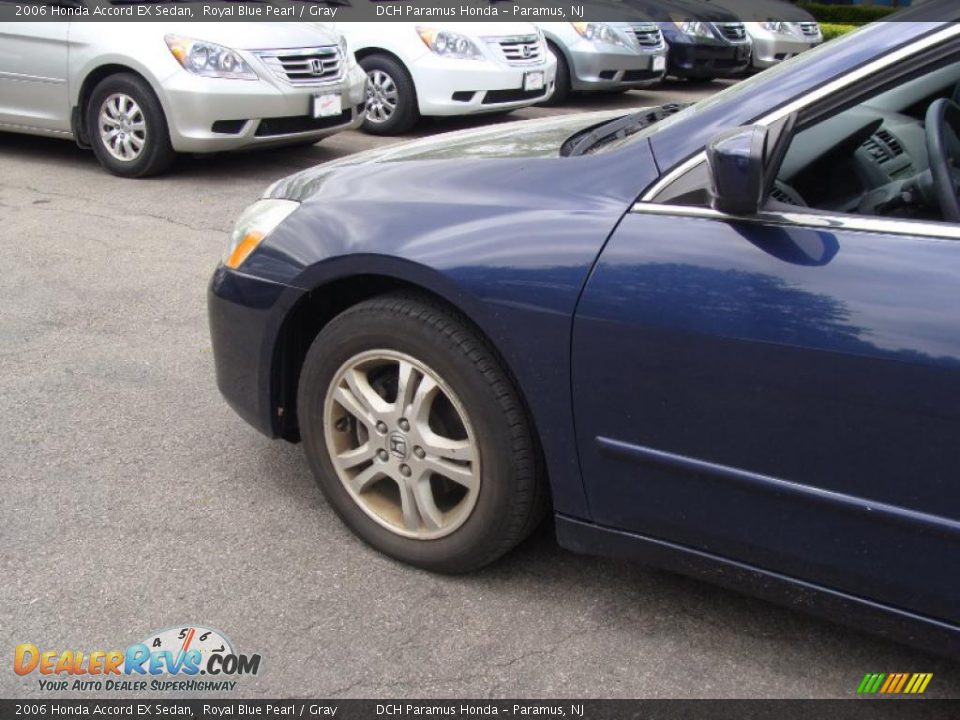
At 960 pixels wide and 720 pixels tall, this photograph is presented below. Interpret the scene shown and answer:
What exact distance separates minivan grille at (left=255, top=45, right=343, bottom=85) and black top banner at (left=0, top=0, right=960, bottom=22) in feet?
1.22

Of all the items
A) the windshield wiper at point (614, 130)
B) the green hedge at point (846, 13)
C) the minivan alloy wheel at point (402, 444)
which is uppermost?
the green hedge at point (846, 13)

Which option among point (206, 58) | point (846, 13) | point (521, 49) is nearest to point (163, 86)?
point (206, 58)

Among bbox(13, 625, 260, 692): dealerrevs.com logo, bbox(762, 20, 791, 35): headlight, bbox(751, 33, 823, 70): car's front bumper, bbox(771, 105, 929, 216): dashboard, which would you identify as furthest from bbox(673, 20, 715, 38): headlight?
bbox(13, 625, 260, 692): dealerrevs.com logo

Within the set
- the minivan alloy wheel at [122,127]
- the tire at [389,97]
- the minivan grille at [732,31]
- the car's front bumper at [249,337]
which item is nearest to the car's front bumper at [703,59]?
the minivan grille at [732,31]

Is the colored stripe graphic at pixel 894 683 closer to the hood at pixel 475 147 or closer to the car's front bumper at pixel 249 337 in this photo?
the hood at pixel 475 147

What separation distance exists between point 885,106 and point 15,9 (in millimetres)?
6473

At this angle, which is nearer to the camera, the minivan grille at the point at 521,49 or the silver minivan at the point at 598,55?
the minivan grille at the point at 521,49

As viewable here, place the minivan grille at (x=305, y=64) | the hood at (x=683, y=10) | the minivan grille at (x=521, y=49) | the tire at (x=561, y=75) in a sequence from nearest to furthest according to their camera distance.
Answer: the minivan grille at (x=305, y=64)
the minivan grille at (x=521, y=49)
the tire at (x=561, y=75)
the hood at (x=683, y=10)

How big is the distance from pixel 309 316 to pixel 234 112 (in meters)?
4.51

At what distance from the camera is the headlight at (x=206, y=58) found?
6.98 m

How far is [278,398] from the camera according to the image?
3006 mm

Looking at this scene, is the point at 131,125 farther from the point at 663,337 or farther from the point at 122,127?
the point at 663,337

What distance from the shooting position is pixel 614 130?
2.85 m

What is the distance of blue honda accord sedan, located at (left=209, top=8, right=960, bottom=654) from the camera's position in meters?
2.03
